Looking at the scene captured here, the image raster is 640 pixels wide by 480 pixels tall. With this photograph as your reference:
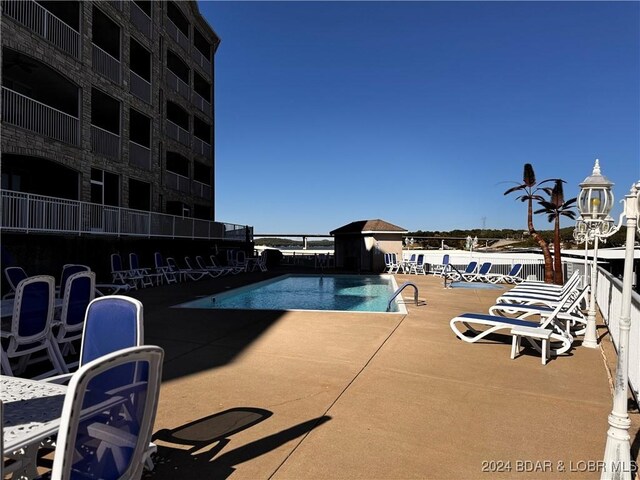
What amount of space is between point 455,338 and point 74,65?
15688 mm

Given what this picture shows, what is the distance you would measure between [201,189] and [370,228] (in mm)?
10662

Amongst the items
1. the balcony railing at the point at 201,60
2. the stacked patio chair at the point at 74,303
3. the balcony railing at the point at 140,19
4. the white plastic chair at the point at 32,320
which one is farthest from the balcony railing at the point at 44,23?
the white plastic chair at the point at 32,320

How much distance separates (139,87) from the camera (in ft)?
62.6

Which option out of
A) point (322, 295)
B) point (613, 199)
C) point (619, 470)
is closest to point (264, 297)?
point (322, 295)

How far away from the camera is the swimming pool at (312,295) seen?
11.0 meters

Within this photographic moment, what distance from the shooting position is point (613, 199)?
4934 millimetres

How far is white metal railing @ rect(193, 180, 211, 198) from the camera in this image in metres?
24.8

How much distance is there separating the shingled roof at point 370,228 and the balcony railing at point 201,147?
9.51 meters

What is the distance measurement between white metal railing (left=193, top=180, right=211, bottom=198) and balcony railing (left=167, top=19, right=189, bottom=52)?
7686mm

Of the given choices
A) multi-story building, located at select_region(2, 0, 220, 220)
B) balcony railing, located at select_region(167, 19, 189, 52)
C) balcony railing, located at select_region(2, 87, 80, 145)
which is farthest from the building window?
balcony railing, located at select_region(167, 19, 189, 52)

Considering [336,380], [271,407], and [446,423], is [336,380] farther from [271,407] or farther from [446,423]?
[446,423]

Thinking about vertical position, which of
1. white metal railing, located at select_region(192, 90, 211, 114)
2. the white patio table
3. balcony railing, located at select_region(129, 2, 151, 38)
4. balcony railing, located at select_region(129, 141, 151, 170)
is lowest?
the white patio table

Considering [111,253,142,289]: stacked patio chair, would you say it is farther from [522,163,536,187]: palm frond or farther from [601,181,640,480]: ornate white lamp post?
[522,163,536,187]: palm frond

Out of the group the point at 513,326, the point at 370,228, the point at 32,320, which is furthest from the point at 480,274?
the point at 32,320
